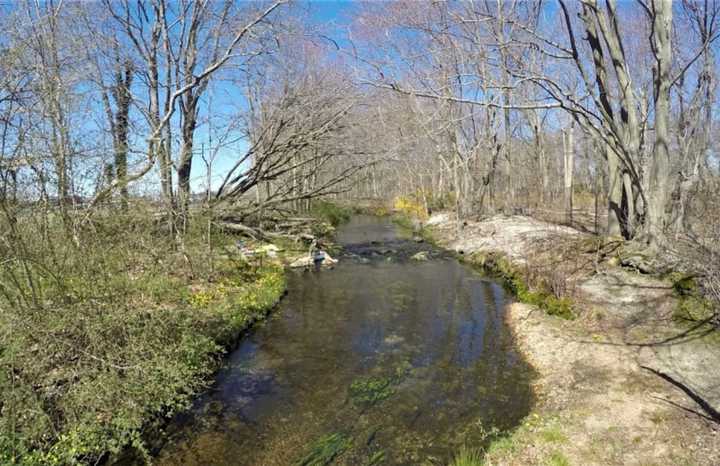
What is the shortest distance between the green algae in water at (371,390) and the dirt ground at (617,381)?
185 cm

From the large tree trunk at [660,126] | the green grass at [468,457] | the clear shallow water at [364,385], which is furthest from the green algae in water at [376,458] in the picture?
the large tree trunk at [660,126]

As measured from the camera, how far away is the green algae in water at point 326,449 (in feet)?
15.8

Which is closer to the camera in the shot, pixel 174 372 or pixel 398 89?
pixel 174 372

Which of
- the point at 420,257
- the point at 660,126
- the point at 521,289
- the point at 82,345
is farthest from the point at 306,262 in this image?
the point at 660,126

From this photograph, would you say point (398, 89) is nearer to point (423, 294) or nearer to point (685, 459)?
point (423, 294)

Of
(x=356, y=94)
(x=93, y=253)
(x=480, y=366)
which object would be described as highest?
(x=356, y=94)

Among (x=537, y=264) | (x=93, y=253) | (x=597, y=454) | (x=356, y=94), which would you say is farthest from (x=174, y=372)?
(x=356, y=94)

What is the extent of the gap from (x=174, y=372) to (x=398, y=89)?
21.0 ft

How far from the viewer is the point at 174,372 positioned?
4.86 meters

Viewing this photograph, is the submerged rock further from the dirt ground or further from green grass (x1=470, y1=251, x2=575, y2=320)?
the dirt ground

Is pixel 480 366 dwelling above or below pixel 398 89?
below

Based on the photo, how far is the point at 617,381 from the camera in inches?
234

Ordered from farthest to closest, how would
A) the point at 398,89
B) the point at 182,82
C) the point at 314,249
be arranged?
the point at 314,249 < the point at 182,82 < the point at 398,89

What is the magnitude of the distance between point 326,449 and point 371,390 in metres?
1.59
